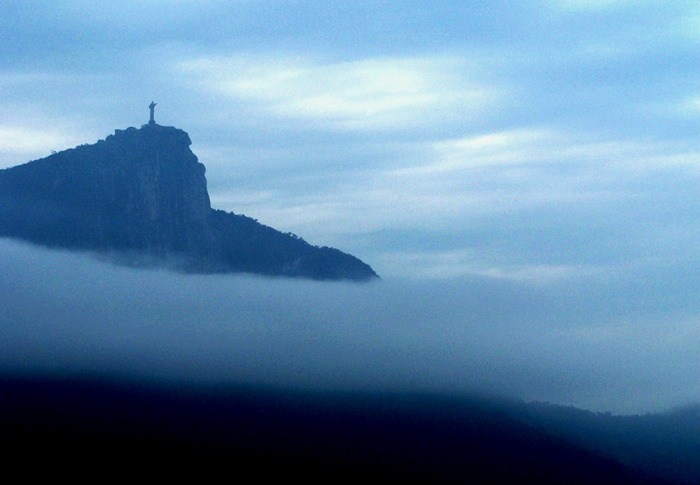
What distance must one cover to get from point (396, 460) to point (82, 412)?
4737 cm

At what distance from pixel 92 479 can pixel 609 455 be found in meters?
78.2

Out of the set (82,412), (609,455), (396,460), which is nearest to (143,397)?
(82,412)

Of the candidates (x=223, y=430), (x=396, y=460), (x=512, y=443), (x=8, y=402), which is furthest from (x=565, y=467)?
(x=8, y=402)

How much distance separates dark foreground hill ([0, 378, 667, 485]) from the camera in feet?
557

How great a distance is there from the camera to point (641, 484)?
17688cm

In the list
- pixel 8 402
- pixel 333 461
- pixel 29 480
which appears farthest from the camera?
pixel 8 402

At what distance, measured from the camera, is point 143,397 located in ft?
651

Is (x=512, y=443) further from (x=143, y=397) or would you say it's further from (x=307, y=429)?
(x=143, y=397)

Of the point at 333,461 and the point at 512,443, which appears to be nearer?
the point at 333,461

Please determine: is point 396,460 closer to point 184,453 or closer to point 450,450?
point 450,450

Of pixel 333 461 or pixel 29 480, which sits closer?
pixel 29 480

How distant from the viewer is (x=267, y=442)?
182125mm

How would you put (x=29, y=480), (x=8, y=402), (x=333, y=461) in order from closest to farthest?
(x=29, y=480) < (x=333, y=461) < (x=8, y=402)

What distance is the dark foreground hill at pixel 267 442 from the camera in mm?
169750
